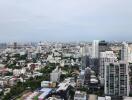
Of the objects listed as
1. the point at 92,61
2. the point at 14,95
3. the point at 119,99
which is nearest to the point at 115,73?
the point at 119,99

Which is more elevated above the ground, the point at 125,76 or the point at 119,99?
the point at 125,76

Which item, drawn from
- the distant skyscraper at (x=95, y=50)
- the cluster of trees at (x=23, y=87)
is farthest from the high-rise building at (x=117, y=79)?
the distant skyscraper at (x=95, y=50)

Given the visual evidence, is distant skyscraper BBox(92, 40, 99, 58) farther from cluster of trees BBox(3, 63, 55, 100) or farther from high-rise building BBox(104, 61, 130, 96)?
high-rise building BBox(104, 61, 130, 96)

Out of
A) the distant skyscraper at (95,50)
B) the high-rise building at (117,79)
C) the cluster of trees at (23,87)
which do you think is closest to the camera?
the high-rise building at (117,79)

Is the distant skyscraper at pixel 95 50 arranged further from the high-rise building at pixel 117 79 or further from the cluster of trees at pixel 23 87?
the high-rise building at pixel 117 79

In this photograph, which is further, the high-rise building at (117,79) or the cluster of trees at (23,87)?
the cluster of trees at (23,87)

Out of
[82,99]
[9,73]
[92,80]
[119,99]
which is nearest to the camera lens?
[82,99]

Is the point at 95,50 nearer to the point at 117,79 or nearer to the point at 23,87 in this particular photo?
the point at 23,87

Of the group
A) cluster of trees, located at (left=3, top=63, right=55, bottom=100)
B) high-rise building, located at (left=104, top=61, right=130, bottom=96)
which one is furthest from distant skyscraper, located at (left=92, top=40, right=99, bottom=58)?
high-rise building, located at (left=104, top=61, right=130, bottom=96)

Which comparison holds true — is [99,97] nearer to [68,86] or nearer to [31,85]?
[68,86]
